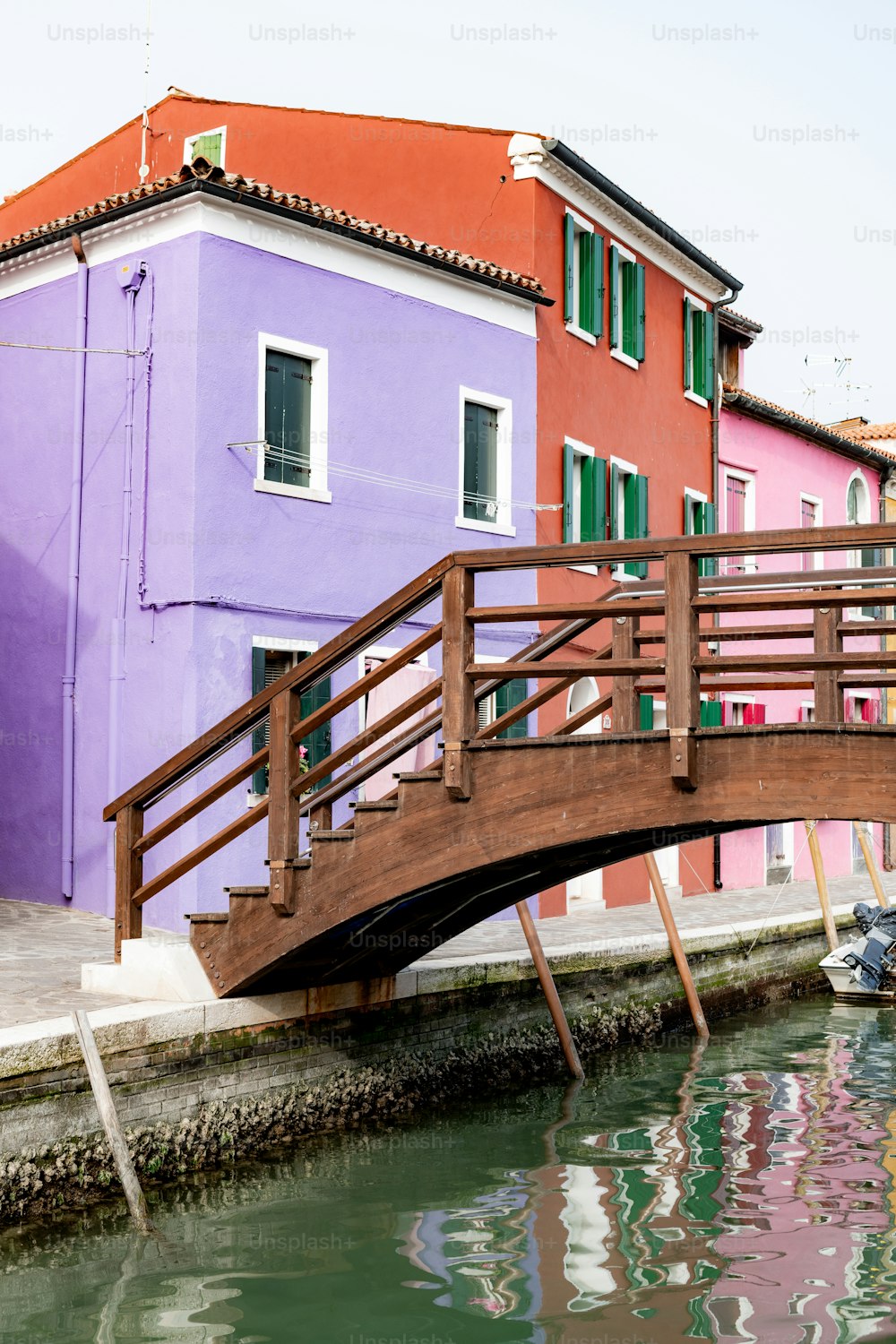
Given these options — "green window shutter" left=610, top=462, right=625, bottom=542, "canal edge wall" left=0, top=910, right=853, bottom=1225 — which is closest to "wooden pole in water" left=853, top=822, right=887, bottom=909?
"green window shutter" left=610, top=462, right=625, bottom=542

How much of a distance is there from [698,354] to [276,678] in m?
10.4

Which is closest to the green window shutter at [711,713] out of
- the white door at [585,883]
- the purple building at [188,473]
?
the white door at [585,883]

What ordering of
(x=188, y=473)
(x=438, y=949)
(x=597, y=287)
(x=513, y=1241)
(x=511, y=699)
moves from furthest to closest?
(x=597, y=287), (x=511, y=699), (x=188, y=473), (x=438, y=949), (x=513, y=1241)

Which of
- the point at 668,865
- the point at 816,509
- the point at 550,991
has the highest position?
the point at 816,509

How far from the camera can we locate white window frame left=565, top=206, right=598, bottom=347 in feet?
57.2

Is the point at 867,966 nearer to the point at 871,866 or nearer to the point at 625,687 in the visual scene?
the point at 871,866

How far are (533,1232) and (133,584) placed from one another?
24.4 feet

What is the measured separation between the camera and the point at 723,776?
6730 millimetres

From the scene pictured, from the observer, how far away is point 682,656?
21.6 ft

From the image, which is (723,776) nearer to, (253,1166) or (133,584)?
(253,1166)

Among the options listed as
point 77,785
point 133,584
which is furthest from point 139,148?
point 77,785

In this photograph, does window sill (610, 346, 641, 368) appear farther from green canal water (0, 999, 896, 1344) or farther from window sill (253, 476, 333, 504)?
green canal water (0, 999, 896, 1344)

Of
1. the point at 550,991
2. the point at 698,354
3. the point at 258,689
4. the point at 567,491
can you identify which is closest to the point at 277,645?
the point at 258,689

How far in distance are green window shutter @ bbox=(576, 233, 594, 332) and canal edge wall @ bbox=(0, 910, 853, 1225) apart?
26.0 ft
